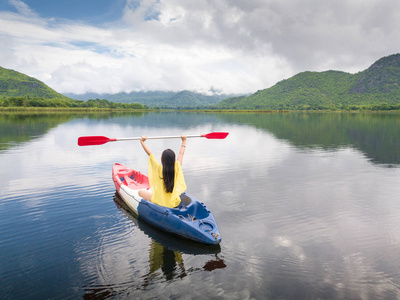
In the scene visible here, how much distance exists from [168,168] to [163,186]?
→ 0.66 meters

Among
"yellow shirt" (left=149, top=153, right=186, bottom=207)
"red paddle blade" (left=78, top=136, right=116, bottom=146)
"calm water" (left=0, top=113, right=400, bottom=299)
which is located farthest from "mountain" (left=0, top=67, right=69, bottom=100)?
"yellow shirt" (left=149, top=153, right=186, bottom=207)

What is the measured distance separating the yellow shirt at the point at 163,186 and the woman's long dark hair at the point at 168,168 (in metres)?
0.14

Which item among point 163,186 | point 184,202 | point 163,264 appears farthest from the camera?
point 184,202

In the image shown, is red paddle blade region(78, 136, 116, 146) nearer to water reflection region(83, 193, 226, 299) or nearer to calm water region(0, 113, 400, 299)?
calm water region(0, 113, 400, 299)

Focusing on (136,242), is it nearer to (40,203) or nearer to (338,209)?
(40,203)

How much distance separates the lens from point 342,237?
24.0 feet

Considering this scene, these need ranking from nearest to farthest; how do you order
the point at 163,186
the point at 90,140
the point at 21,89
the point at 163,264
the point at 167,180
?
1. the point at 163,264
2. the point at 167,180
3. the point at 163,186
4. the point at 90,140
5. the point at 21,89

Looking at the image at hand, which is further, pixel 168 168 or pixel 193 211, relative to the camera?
pixel 193 211

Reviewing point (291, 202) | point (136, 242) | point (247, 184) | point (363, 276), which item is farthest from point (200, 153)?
point (363, 276)

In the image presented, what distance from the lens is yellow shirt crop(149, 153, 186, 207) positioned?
725 centimetres

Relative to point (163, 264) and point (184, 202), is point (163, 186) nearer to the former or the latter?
point (184, 202)

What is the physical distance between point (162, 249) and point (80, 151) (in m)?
15.4

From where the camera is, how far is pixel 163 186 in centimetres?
736

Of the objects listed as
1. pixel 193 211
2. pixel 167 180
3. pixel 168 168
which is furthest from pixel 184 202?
pixel 168 168
